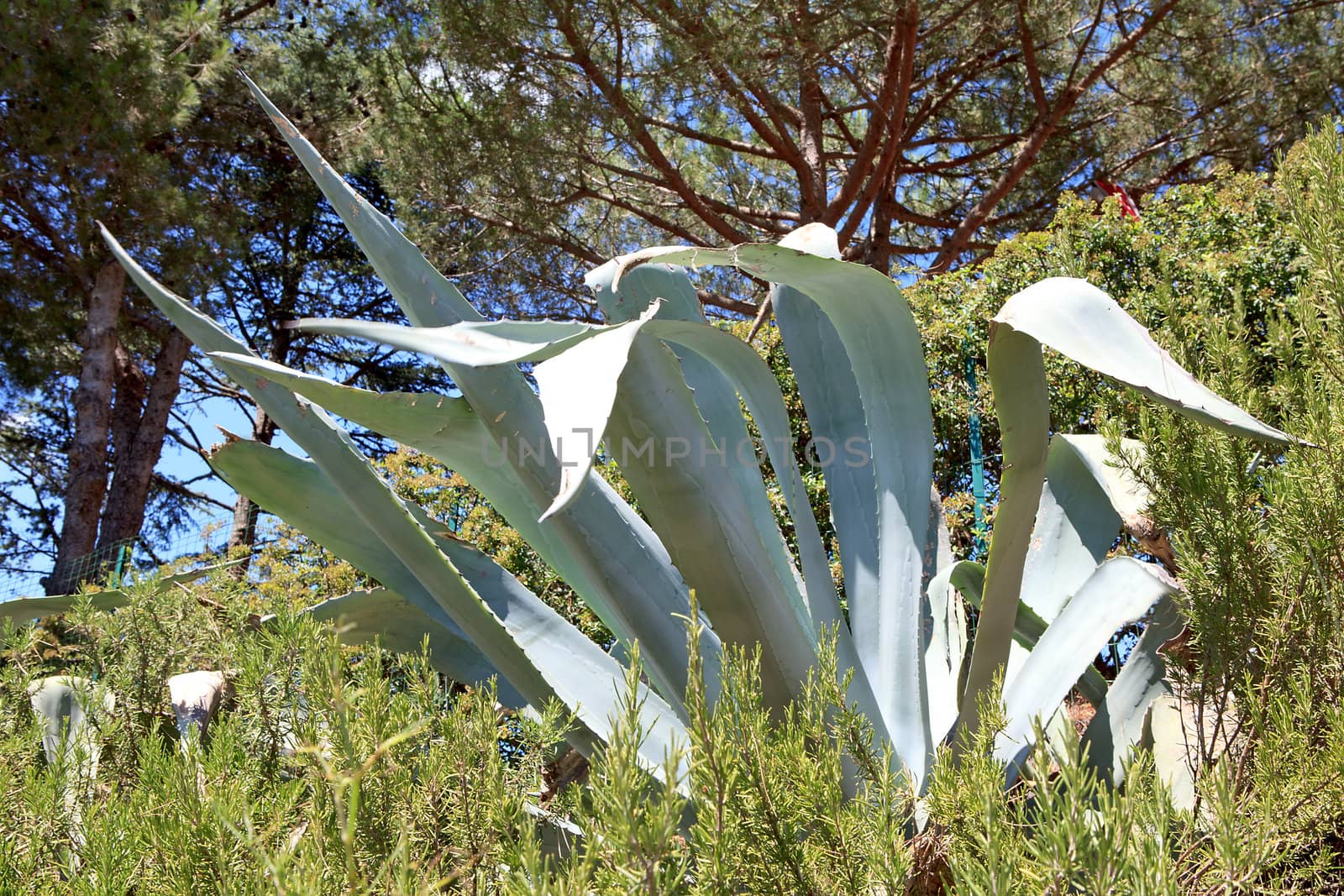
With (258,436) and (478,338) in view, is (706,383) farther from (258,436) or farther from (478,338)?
(258,436)

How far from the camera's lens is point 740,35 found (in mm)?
4672

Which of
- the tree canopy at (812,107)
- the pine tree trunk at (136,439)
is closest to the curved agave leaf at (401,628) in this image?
the tree canopy at (812,107)

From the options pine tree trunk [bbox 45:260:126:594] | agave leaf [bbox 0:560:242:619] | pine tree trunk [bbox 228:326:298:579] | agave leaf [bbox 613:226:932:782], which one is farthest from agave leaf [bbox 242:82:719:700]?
pine tree trunk [bbox 45:260:126:594]

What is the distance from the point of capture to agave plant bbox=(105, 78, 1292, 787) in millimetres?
1115

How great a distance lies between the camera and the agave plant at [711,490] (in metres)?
1.12

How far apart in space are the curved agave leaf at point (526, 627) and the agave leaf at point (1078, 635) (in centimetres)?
47

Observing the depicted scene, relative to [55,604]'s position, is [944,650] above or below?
below

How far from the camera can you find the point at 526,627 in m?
1.33

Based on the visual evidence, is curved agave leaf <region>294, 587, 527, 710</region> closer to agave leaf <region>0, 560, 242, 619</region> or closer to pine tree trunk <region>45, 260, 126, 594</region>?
agave leaf <region>0, 560, 242, 619</region>

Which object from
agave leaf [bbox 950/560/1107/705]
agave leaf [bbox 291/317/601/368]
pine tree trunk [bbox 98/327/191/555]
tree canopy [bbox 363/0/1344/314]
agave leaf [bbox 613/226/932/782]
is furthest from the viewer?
pine tree trunk [bbox 98/327/191/555]

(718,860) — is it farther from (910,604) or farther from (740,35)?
(740,35)

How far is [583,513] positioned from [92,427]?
663 centimetres

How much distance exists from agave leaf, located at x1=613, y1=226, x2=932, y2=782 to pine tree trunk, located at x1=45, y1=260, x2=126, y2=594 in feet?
21.8

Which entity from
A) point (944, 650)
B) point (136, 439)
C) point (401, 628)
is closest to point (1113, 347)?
point (944, 650)
